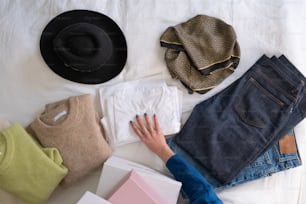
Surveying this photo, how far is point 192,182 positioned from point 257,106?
0.32 meters

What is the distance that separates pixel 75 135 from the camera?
103 cm

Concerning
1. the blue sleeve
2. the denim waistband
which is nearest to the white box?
the blue sleeve

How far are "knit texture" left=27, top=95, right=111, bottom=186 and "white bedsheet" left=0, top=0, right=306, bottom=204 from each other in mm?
66

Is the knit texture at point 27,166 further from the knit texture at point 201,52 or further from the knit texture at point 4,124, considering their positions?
the knit texture at point 201,52

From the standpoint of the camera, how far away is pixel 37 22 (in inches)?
44.9

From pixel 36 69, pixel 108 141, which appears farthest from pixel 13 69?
pixel 108 141

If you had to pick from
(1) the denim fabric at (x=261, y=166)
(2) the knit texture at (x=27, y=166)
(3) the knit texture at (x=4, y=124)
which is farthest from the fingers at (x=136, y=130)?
(3) the knit texture at (x=4, y=124)

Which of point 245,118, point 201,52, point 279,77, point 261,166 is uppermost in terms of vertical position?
point 201,52

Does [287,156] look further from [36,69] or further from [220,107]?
[36,69]

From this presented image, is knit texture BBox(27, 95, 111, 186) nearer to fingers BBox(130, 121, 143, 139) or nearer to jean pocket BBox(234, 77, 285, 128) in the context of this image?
fingers BBox(130, 121, 143, 139)

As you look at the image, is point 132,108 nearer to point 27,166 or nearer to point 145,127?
point 145,127

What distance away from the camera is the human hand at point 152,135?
41.8 inches

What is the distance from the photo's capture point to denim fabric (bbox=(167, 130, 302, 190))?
1.08 meters

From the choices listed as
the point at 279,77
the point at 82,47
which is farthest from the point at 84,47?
the point at 279,77
